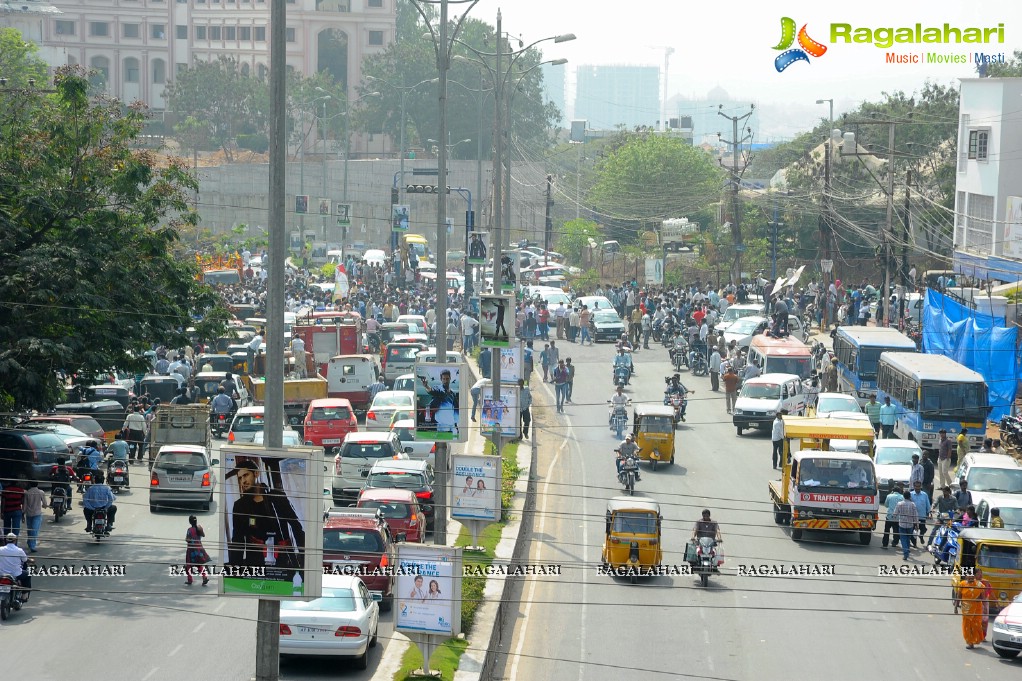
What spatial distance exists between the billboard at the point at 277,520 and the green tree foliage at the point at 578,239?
6806 centimetres

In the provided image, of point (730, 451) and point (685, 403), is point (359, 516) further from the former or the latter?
point (685, 403)

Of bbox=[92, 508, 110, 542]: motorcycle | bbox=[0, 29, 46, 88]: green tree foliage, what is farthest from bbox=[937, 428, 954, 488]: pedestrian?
bbox=[0, 29, 46, 88]: green tree foliage

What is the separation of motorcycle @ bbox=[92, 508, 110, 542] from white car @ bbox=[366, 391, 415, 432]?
10095mm

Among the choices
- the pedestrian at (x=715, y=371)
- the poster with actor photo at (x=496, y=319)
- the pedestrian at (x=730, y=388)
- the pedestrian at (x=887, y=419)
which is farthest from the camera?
the pedestrian at (x=715, y=371)

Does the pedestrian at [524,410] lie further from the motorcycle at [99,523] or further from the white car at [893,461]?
the motorcycle at [99,523]

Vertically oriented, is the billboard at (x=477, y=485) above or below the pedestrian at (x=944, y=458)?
above

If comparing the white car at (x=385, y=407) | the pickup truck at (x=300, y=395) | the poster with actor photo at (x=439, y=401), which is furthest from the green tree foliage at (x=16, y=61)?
the poster with actor photo at (x=439, y=401)

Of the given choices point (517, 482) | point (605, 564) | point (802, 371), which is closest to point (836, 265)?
point (802, 371)

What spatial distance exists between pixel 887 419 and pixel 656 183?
51906mm

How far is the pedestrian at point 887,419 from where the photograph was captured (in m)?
34.6

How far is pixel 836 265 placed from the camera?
68.2 meters

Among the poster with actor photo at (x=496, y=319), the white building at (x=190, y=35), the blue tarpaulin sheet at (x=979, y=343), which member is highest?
the white building at (x=190, y=35)

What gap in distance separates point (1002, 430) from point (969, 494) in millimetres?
8073

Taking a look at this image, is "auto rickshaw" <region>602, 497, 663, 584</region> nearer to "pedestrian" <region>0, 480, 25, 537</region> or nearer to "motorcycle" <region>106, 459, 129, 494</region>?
"pedestrian" <region>0, 480, 25, 537</region>
